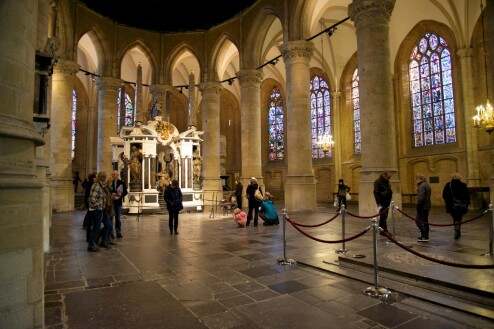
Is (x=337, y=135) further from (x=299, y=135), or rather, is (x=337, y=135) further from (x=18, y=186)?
(x=18, y=186)

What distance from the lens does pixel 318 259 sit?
216 inches

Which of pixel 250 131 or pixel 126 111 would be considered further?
pixel 126 111

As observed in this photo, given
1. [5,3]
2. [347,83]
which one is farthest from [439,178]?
[5,3]

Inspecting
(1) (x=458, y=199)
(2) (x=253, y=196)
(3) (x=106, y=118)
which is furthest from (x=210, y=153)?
(1) (x=458, y=199)

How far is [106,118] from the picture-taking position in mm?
19469

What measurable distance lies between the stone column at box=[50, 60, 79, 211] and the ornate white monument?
8.23 ft

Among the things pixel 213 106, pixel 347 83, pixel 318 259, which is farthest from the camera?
pixel 347 83

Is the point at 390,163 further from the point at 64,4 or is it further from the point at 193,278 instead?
the point at 64,4

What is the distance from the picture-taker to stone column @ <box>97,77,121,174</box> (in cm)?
1936

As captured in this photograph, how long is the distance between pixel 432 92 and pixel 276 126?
12.3 m

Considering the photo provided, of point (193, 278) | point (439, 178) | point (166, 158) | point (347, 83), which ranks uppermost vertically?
point (347, 83)

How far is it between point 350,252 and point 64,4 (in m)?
18.6

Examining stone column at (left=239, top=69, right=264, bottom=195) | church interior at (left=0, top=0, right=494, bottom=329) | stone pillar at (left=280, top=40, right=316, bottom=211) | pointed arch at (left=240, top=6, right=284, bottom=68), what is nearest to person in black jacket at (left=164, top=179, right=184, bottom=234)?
church interior at (left=0, top=0, right=494, bottom=329)

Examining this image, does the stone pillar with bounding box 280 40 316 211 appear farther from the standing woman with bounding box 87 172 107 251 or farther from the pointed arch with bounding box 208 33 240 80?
the standing woman with bounding box 87 172 107 251
